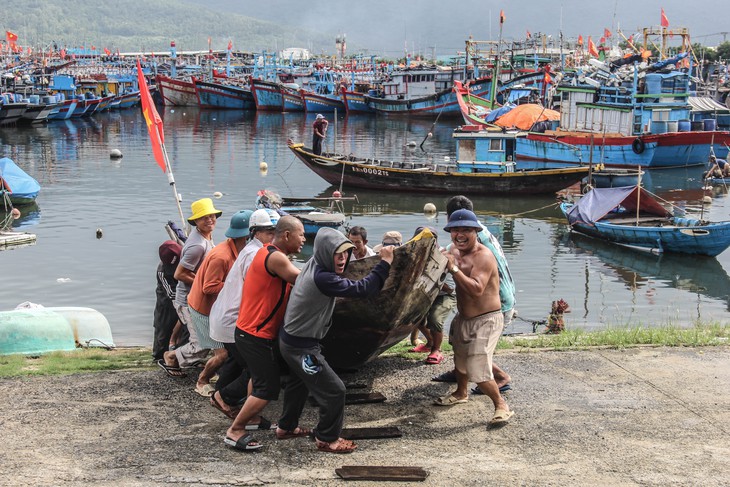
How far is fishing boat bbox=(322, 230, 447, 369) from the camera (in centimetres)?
677

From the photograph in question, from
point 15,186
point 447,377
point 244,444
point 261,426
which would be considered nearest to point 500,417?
point 447,377

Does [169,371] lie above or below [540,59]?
below

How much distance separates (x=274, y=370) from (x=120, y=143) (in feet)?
143

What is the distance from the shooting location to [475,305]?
6902 mm

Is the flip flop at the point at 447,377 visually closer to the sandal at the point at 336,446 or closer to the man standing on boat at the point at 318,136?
the sandal at the point at 336,446

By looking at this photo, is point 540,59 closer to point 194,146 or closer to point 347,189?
point 194,146

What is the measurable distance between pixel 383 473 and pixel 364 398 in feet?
4.83

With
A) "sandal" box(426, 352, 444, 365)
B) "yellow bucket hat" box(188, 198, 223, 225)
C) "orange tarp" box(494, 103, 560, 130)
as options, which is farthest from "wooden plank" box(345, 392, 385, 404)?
"orange tarp" box(494, 103, 560, 130)

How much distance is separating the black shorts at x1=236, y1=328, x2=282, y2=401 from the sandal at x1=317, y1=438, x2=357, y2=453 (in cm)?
46

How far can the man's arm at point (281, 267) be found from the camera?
6.09m

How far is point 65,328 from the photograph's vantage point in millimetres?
9641

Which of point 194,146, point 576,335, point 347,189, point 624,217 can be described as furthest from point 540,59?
point 576,335

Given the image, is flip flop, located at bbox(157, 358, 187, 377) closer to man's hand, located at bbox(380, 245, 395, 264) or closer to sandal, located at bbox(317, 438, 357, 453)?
sandal, located at bbox(317, 438, 357, 453)

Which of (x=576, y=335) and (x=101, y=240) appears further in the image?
(x=101, y=240)
